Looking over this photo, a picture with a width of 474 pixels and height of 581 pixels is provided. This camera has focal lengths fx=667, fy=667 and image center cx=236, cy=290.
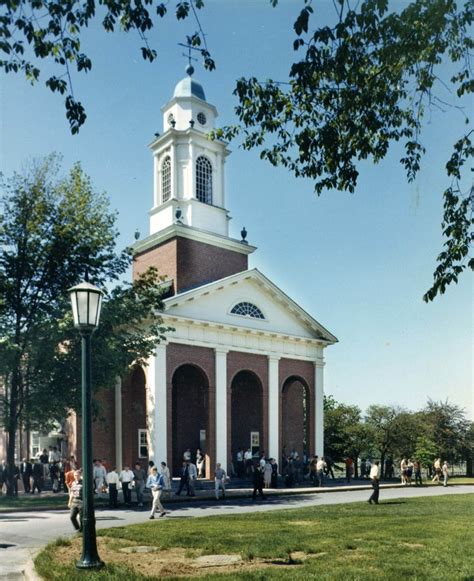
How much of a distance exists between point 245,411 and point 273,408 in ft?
8.18

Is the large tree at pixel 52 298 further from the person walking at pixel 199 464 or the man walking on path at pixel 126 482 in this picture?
the person walking at pixel 199 464

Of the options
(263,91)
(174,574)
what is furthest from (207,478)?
(263,91)

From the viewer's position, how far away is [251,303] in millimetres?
36125

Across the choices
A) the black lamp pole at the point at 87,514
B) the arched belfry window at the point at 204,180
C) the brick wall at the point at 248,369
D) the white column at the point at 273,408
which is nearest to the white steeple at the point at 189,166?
the arched belfry window at the point at 204,180

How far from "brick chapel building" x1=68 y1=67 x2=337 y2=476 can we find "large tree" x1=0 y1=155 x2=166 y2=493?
663cm

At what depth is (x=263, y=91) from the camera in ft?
30.3

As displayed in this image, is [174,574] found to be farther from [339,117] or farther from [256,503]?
[256,503]

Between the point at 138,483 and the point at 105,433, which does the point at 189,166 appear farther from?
the point at 138,483

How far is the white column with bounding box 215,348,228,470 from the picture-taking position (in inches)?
1291

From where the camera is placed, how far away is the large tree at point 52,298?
76.3 feet

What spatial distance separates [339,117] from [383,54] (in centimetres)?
109

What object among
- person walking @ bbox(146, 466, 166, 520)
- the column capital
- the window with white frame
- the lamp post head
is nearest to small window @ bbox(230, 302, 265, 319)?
the column capital

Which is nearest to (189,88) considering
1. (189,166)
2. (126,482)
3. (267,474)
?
(189,166)

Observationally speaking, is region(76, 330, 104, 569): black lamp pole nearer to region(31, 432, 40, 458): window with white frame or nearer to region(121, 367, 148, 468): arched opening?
region(121, 367, 148, 468): arched opening
